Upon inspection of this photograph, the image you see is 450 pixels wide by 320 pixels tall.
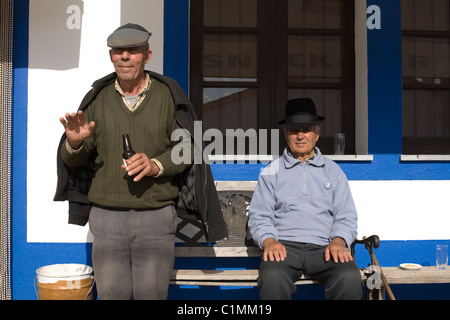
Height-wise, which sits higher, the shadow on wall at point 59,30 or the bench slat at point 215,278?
the shadow on wall at point 59,30

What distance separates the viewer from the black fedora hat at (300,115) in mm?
3225

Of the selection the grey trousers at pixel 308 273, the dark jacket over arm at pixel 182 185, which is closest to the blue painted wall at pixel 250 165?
the grey trousers at pixel 308 273

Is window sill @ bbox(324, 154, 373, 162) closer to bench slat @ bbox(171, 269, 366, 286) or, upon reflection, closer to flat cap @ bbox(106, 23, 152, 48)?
bench slat @ bbox(171, 269, 366, 286)

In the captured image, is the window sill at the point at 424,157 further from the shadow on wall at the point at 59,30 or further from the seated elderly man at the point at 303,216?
the shadow on wall at the point at 59,30

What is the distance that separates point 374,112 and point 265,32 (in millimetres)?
1231

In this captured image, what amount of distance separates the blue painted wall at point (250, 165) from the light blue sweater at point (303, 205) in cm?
62

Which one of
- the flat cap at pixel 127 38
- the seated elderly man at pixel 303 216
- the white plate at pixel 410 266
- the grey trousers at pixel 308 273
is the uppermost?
the flat cap at pixel 127 38

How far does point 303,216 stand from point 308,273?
39cm

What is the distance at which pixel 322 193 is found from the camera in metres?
3.21

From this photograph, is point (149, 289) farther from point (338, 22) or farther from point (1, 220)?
point (338, 22)

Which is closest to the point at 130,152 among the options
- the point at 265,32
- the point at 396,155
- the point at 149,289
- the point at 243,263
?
the point at 149,289

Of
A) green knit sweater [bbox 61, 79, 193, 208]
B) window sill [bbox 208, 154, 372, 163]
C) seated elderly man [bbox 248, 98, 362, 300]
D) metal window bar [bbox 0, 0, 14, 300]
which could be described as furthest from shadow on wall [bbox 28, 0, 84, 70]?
seated elderly man [bbox 248, 98, 362, 300]

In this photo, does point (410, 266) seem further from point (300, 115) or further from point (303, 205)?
point (300, 115)

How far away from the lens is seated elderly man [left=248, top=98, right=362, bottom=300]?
116 inches
